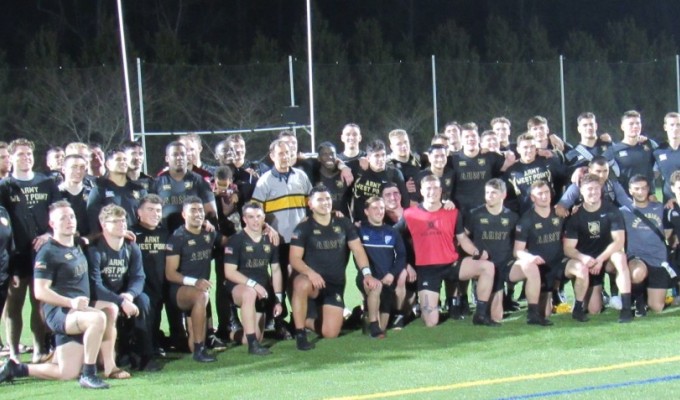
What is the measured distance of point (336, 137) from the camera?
69.4 ft

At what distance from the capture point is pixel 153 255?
809cm

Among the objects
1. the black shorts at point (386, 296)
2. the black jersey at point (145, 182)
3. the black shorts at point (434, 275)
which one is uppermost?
the black jersey at point (145, 182)

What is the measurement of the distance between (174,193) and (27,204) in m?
1.14

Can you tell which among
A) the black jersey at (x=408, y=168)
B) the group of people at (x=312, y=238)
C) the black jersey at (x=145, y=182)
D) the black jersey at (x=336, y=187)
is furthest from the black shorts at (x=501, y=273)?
the black jersey at (x=145, y=182)

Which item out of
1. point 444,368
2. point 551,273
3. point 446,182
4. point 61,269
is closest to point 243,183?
point 446,182

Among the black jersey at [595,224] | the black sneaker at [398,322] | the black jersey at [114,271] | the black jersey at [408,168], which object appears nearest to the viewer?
the black jersey at [114,271]

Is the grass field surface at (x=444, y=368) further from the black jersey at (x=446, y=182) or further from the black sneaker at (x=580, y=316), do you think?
the black jersey at (x=446, y=182)

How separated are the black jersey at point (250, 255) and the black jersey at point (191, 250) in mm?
178

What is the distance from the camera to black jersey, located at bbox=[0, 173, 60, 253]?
797 centimetres

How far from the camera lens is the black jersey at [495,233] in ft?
29.4

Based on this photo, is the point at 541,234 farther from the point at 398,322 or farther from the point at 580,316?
the point at 398,322

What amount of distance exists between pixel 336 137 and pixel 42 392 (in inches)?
577

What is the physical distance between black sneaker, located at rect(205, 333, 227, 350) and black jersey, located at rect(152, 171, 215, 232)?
92 centimetres

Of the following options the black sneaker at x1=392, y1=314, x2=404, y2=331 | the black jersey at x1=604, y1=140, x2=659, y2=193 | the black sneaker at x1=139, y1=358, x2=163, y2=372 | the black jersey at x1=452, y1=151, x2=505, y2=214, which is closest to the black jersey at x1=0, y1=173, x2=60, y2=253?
the black sneaker at x1=139, y1=358, x2=163, y2=372
